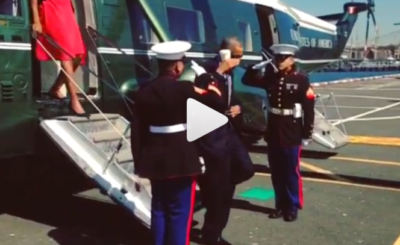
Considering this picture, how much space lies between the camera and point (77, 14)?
6582 mm

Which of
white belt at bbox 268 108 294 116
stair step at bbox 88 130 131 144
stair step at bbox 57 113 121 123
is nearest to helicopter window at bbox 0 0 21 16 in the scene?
stair step at bbox 57 113 121 123

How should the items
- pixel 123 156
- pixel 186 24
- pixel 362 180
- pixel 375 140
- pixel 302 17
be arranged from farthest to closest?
pixel 302 17
pixel 375 140
pixel 186 24
pixel 362 180
pixel 123 156

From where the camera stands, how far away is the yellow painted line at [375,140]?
11031 mm

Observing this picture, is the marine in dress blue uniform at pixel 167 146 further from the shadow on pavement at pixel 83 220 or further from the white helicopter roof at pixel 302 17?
the white helicopter roof at pixel 302 17

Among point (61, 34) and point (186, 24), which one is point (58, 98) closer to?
point (61, 34)

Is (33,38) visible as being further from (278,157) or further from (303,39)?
(303,39)

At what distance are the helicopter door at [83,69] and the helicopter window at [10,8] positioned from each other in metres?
0.96

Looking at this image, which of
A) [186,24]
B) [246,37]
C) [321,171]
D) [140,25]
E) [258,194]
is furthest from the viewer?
[246,37]

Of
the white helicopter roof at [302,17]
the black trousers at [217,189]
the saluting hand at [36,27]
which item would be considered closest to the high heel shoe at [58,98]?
the saluting hand at [36,27]

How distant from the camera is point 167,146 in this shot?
4.23m

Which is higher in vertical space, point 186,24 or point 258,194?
point 186,24

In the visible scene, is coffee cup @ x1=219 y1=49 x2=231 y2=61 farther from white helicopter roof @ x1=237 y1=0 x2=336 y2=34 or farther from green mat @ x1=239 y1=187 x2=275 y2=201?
white helicopter roof @ x1=237 y1=0 x2=336 y2=34

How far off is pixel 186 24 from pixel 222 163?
10.7ft

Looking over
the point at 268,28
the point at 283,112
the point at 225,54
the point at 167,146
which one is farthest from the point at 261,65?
the point at 268,28
